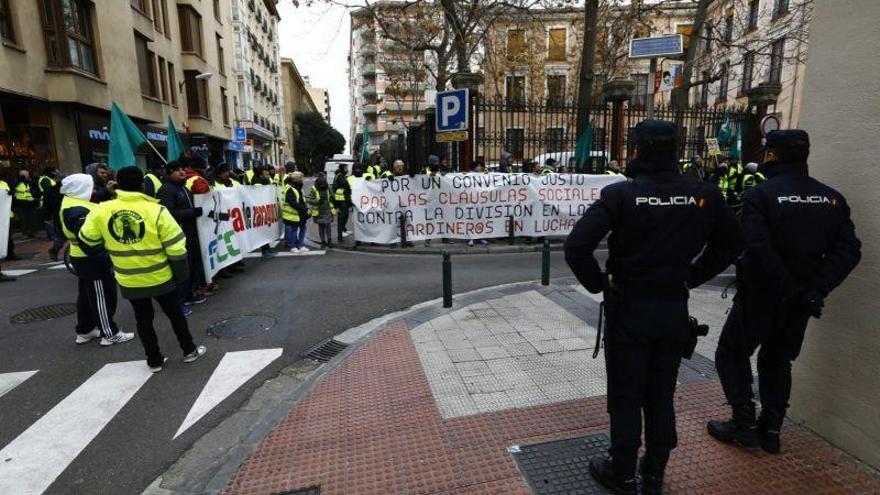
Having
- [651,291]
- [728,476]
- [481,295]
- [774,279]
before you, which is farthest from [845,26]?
[481,295]

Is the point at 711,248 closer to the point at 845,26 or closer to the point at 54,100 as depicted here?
the point at 845,26

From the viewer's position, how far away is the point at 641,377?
2465mm

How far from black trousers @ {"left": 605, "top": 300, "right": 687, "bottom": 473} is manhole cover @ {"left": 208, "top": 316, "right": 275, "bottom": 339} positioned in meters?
4.35

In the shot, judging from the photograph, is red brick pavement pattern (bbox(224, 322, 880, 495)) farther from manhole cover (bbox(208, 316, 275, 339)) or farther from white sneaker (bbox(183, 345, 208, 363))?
manhole cover (bbox(208, 316, 275, 339))

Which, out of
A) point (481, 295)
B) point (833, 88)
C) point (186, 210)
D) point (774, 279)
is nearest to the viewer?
point (774, 279)

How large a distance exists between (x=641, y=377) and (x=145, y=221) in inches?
A: 167

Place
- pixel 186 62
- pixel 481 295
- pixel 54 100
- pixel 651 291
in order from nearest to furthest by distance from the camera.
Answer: pixel 651 291 → pixel 481 295 → pixel 54 100 → pixel 186 62

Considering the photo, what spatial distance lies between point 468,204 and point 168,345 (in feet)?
22.2

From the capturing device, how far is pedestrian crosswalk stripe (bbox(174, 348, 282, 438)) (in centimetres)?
393

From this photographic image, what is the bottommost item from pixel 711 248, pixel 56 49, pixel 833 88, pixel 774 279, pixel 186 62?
pixel 774 279

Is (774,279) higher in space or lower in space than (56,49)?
lower

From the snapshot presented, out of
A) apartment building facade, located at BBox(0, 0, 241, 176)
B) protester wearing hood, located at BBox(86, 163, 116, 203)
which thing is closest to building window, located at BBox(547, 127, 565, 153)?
protester wearing hood, located at BBox(86, 163, 116, 203)

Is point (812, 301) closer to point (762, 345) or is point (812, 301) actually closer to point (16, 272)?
point (762, 345)

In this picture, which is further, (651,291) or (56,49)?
(56,49)
